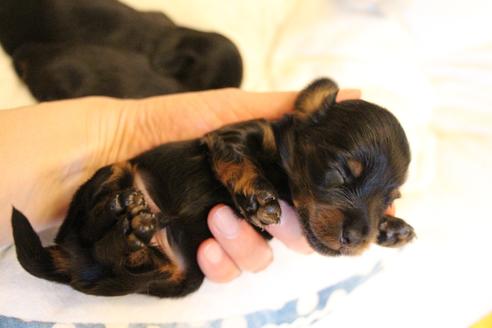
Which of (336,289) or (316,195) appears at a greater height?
(316,195)

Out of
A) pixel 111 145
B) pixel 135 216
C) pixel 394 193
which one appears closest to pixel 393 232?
pixel 394 193

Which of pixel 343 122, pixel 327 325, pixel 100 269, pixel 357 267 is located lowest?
pixel 327 325

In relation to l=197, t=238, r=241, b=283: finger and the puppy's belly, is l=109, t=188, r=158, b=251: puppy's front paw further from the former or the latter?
l=197, t=238, r=241, b=283: finger

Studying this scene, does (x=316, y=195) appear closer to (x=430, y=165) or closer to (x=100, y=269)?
(x=100, y=269)

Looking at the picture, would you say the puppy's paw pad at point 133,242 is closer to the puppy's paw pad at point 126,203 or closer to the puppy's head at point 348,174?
the puppy's paw pad at point 126,203

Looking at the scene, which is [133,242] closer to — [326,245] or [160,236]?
[160,236]

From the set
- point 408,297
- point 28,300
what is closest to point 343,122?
Result: point 408,297

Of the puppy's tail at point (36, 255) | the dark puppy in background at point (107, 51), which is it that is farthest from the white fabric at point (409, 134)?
the puppy's tail at point (36, 255)
